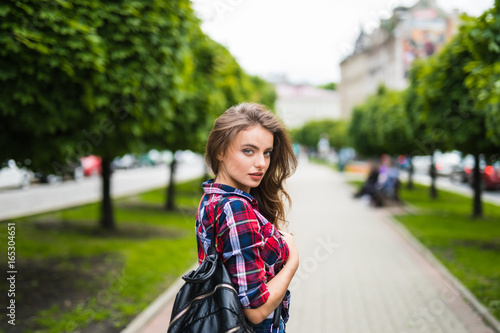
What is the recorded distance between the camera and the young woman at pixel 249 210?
1737 mm

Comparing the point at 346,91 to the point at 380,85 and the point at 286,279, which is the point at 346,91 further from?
the point at 286,279

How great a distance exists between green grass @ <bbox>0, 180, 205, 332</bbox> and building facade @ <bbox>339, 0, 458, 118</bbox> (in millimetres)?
19507

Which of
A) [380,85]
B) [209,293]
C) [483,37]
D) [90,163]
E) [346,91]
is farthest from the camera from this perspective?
[346,91]

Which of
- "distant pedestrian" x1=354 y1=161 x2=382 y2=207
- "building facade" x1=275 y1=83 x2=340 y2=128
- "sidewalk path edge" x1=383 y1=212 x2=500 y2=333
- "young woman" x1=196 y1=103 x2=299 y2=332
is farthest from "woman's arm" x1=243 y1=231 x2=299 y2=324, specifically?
"building facade" x1=275 y1=83 x2=340 y2=128

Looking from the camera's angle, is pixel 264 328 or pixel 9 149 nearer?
pixel 264 328

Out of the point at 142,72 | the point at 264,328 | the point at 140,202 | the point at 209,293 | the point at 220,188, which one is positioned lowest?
the point at 140,202

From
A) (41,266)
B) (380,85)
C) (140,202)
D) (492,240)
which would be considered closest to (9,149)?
(41,266)

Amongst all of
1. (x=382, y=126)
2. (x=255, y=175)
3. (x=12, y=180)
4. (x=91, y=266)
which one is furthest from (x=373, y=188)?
(x=255, y=175)

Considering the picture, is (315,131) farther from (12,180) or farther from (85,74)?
(85,74)

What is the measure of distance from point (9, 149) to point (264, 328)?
13.3 feet

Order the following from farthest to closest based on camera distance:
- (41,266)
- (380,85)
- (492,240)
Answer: (380,85), (492,240), (41,266)

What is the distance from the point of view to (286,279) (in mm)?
1894

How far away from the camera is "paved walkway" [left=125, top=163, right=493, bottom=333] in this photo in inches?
201

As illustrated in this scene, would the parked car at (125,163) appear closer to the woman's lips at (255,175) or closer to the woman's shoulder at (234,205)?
the woman's lips at (255,175)
